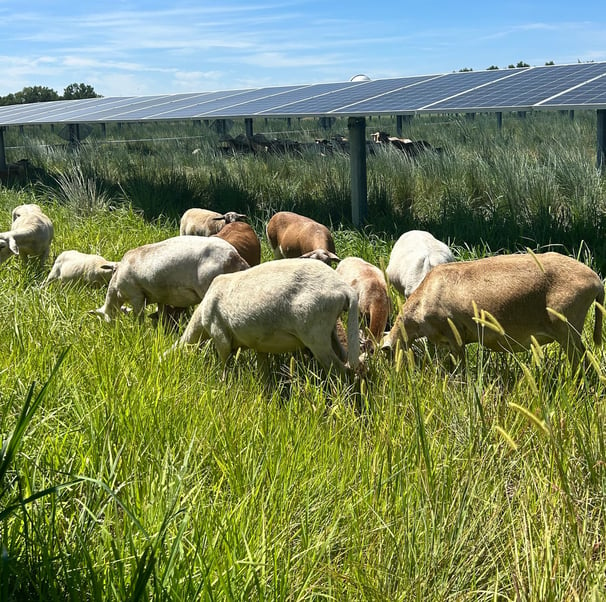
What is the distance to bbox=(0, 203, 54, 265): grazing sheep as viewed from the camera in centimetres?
1002

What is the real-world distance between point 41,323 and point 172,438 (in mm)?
3095

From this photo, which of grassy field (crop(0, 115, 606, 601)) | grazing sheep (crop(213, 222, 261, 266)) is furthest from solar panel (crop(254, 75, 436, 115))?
grassy field (crop(0, 115, 606, 601))

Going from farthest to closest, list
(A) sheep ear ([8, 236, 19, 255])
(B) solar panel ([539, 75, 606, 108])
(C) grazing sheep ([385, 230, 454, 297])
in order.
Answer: (B) solar panel ([539, 75, 606, 108]) → (A) sheep ear ([8, 236, 19, 255]) → (C) grazing sheep ([385, 230, 454, 297])

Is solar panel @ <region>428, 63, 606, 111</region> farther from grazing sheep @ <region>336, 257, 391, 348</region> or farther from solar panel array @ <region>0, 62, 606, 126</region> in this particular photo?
grazing sheep @ <region>336, 257, 391, 348</region>

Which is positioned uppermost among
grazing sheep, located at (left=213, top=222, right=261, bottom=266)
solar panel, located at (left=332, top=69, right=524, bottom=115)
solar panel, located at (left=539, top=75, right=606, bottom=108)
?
solar panel, located at (left=332, top=69, right=524, bottom=115)

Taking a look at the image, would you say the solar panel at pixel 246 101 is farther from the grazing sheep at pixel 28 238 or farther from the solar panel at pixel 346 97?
the grazing sheep at pixel 28 238

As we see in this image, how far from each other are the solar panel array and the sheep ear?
5.27 meters

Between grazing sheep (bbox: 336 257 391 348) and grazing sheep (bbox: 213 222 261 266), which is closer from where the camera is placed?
grazing sheep (bbox: 336 257 391 348)

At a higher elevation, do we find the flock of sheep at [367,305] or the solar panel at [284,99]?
the solar panel at [284,99]

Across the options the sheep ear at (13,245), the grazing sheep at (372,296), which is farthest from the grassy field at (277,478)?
the sheep ear at (13,245)

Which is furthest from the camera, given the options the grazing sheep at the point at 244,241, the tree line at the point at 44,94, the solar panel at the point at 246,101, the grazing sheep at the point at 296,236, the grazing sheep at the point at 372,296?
the tree line at the point at 44,94

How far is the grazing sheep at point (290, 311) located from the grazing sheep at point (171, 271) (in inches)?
48.5

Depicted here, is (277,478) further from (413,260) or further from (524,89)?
(524,89)

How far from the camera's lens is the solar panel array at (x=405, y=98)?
11.5 m
